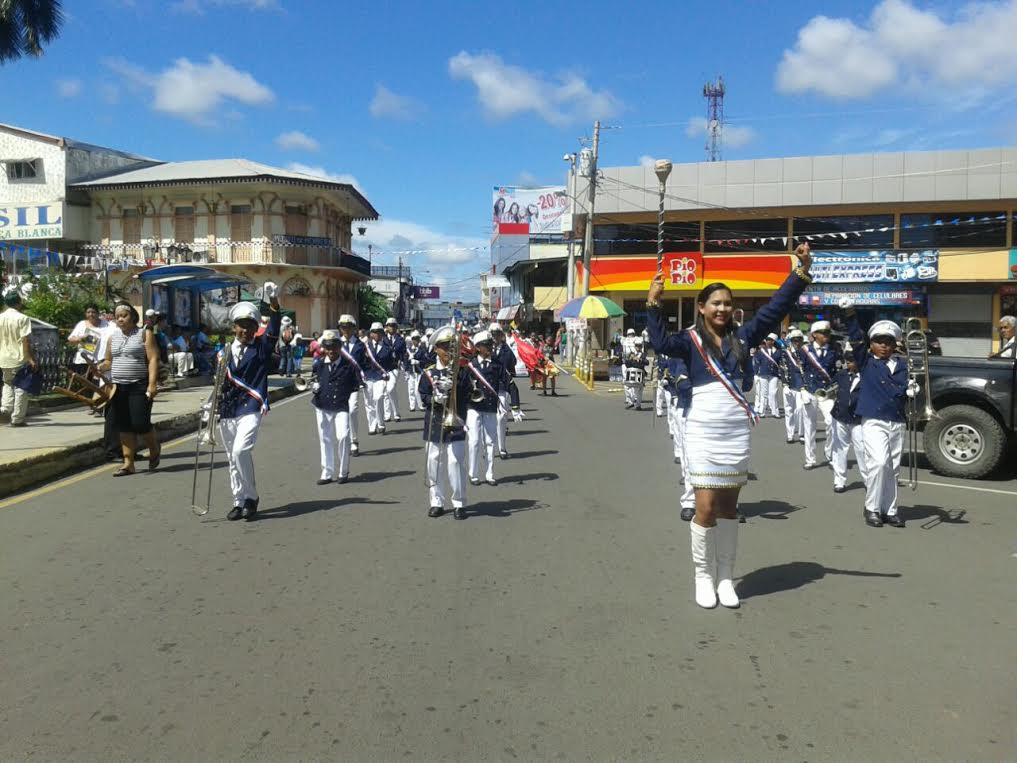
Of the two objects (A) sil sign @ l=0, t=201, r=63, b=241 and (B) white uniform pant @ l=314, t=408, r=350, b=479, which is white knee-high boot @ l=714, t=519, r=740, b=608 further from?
(A) sil sign @ l=0, t=201, r=63, b=241

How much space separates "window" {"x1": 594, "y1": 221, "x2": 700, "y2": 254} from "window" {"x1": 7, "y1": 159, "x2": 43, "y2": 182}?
25.1 m

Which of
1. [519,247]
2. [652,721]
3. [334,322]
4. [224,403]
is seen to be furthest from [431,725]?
[519,247]

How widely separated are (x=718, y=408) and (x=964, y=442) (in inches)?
241

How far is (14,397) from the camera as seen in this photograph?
12125mm

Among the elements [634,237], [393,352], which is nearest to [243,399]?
[393,352]

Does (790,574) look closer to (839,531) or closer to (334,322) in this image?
(839,531)

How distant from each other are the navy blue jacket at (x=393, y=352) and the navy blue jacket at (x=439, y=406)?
20.9 feet

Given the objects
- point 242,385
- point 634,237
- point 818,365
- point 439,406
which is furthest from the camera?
point 634,237

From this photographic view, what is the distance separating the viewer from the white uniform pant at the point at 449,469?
7570mm

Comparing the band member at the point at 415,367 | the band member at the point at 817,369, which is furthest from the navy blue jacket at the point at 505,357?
the band member at the point at 817,369

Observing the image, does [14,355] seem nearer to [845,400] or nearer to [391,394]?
[391,394]

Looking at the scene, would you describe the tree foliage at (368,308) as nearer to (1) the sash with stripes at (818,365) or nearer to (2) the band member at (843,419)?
(1) the sash with stripes at (818,365)

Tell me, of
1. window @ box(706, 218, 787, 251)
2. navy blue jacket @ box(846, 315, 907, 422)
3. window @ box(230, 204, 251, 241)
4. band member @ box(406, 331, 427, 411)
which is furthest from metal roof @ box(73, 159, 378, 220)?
navy blue jacket @ box(846, 315, 907, 422)

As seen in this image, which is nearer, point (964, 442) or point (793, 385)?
point (964, 442)
